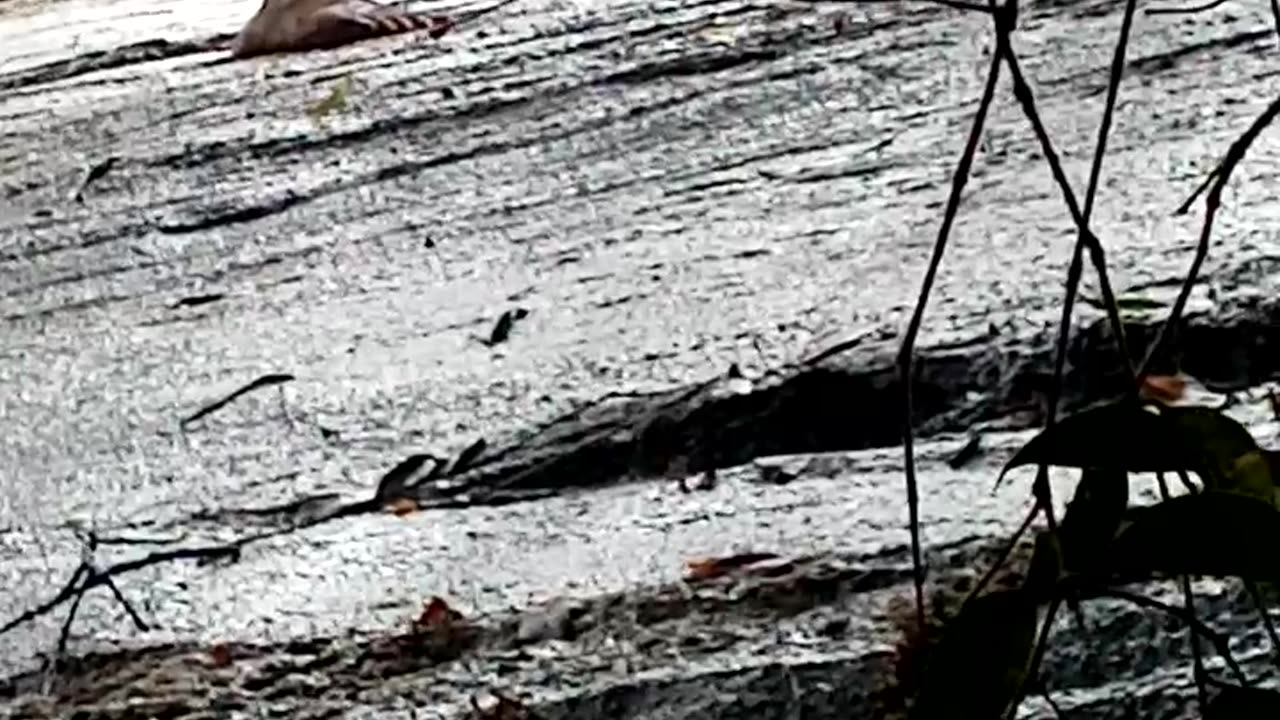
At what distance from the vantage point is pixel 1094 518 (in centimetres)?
63

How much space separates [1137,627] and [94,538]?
2.12 ft

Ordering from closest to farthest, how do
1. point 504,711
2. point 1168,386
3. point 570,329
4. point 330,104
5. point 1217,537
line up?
point 1217,537, point 504,711, point 1168,386, point 570,329, point 330,104

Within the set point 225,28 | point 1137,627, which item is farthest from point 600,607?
point 225,28

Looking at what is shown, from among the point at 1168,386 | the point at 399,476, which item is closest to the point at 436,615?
the point at 399,476

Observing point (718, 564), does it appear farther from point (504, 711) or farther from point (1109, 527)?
point (1109, 527)

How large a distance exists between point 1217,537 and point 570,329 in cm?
108

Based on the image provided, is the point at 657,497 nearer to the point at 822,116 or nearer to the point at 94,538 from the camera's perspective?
the point at 94,538

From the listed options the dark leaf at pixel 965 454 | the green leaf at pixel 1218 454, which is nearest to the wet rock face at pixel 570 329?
the dark leaf at pixel 965 454

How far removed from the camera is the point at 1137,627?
1166 mm

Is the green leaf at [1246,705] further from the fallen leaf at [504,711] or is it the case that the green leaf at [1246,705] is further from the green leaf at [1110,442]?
the fallen leaf at [504,711]

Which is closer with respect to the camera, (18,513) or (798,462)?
(798,462)

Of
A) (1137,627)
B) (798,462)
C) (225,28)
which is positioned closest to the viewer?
(1137,627)

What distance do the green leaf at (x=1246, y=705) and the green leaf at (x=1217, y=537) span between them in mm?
46

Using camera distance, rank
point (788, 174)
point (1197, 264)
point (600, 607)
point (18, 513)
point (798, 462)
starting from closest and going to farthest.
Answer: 1. point (1197, 264)
2. point (600, 607)
3. point (798, 462)
4. point (18, 513)
5. point (788, 174)
